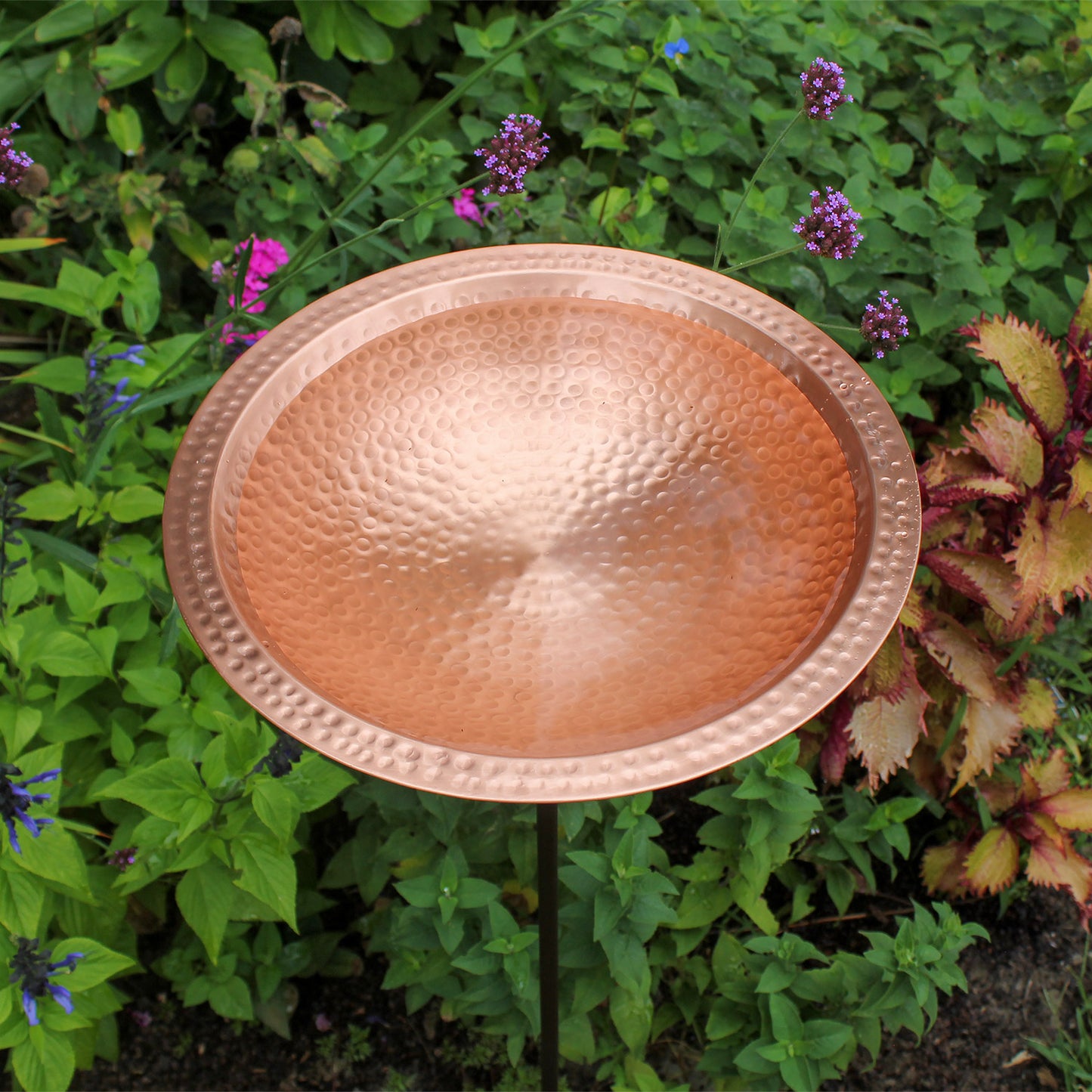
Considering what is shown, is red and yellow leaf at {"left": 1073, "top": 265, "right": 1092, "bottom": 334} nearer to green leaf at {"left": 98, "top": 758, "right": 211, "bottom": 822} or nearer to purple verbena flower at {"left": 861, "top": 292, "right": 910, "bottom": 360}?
purple verbena flower at {"left": 861, "top": 292, "right": 910, "bottom": 360}

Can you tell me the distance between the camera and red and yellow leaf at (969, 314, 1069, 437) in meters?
1.74

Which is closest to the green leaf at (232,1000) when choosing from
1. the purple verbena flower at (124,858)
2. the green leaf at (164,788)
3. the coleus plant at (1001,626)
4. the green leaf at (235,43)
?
the purple verbena flower at (124,858)

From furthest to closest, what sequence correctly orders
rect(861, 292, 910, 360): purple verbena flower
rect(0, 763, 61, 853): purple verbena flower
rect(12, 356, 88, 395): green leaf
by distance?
rect(12, 356, 88, 395): green leaf → rect(861, 292, 910, 360): purple verbena flower → rect(0, 763, 61, 853): purple verbena flower

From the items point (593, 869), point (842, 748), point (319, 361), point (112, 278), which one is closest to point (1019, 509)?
point (842, 748)

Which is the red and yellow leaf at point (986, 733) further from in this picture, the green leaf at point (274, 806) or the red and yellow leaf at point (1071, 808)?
the green leaf at point (274, 806)

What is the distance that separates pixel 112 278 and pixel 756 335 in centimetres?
120

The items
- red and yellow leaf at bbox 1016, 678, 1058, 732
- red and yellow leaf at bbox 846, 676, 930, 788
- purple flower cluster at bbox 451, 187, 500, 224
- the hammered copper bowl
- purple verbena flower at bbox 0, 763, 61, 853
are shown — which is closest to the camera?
the hammered copper bowl

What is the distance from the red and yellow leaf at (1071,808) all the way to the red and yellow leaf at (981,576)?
0.35 metres

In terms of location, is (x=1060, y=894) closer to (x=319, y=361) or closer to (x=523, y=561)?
(x=523, y=561)

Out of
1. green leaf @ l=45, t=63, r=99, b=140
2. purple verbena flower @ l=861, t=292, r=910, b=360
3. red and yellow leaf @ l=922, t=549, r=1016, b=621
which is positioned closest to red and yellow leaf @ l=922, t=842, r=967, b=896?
red and yellow leaf @ l=922, t=549, r=1016, b=621

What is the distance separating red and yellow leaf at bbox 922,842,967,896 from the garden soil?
0.48 ft

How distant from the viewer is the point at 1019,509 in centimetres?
178

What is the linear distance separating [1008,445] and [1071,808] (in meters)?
0.62

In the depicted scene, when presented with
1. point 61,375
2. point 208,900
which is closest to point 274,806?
point 208,900
